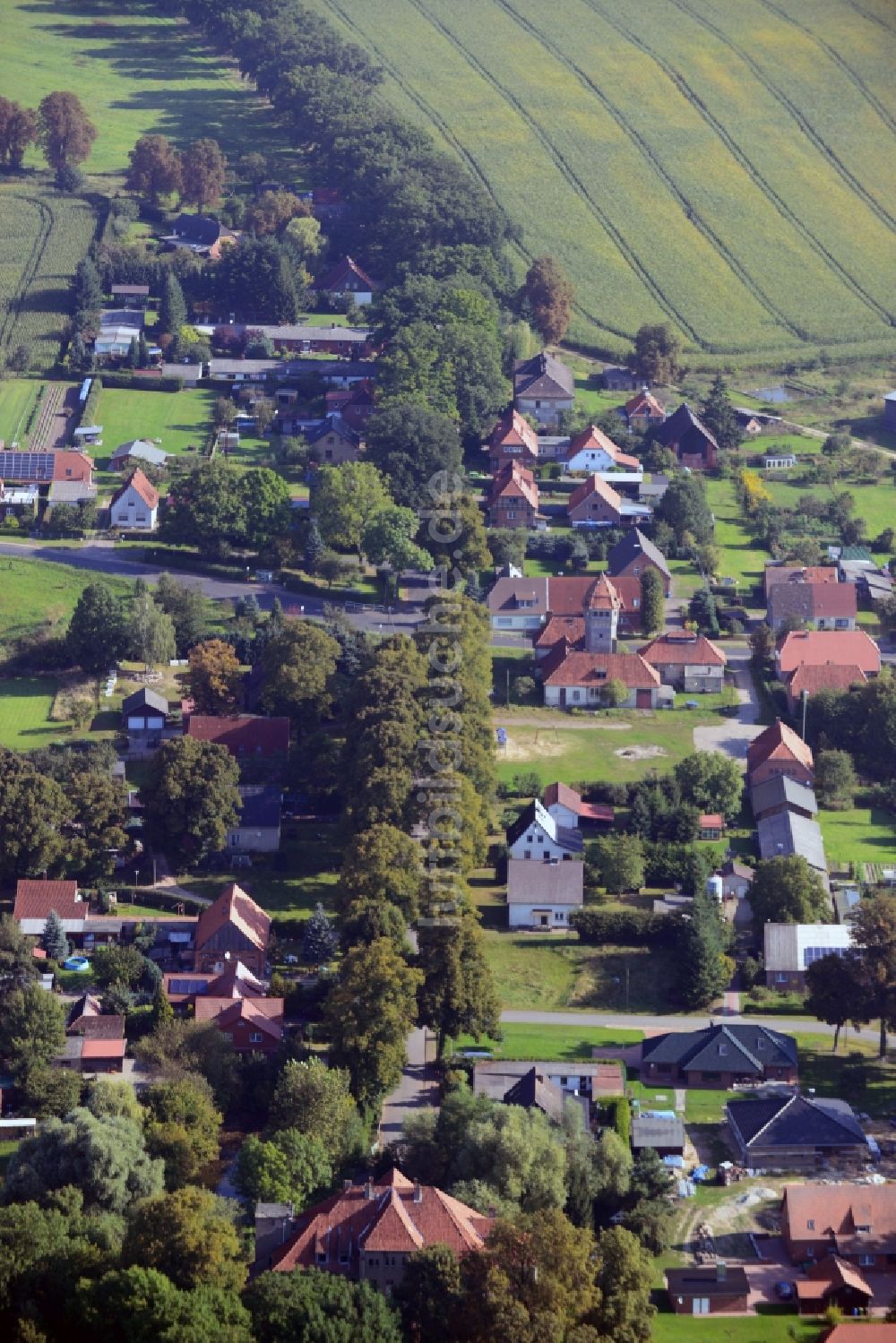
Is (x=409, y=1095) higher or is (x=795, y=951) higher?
(x=409, y=1095)

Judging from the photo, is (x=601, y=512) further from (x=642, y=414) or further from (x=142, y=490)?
(x=142, y=490)

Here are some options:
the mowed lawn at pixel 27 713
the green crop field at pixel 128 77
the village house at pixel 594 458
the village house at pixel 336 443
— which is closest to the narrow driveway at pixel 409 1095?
the mowed lawn at pixel 27 713

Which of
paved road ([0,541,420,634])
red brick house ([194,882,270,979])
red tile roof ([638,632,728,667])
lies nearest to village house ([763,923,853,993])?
red brick house ([194,882,270,979])

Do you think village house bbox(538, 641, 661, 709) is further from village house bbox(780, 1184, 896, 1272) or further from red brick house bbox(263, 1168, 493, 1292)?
red brick house bbox(263, 1168, 493, 1292)

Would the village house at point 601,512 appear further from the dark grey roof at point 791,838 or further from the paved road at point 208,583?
the dark grey roof at point 791,838

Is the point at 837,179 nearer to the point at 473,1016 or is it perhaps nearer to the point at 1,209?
the point at 1,209

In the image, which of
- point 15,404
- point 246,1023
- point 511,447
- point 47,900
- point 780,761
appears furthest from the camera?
point 15,404

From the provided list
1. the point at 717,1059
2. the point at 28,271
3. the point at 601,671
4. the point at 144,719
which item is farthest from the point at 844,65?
the point at 717,1059
